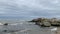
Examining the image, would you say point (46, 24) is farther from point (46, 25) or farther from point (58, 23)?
point (58, 23)

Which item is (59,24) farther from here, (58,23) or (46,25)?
(46,25)

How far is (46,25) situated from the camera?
39.2 m

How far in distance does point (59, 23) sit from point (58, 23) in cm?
33

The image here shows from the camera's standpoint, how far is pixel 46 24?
39.5 metres

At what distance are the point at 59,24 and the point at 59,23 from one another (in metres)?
0.90

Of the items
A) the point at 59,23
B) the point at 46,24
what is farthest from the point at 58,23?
the point at 46,24

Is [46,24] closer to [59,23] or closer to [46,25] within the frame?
[46,25]

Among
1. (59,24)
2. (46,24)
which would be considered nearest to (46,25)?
(46,24)

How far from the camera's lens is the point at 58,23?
42.2m

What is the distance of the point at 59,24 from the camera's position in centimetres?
4144

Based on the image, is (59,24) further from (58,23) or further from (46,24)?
(46,24)

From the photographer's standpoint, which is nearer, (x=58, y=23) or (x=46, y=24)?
(x=46, y=24)

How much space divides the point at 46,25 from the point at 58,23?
501 cm

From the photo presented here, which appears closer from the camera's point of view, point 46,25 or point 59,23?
point 46,25
